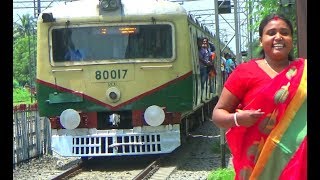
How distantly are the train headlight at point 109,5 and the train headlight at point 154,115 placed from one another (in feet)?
5.40

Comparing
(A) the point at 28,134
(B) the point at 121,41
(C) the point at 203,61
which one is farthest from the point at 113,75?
(C) the point at 203,61

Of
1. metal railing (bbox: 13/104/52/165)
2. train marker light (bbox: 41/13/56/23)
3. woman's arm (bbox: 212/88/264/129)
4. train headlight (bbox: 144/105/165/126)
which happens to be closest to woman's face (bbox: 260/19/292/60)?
woman's arm (bbox: 212/88/264/129)

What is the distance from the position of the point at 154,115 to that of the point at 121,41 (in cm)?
125

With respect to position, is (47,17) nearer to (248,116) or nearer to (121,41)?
(121,41)

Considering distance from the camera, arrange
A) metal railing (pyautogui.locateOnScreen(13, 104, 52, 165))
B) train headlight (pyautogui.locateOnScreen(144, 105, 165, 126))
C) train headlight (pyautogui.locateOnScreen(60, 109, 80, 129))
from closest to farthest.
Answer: train headlight (pyautogui.locateOnScreen(144, 105, 165, 126)), train headlight (pyautogui.locateOnScreen(60, 109, 80, 129)), metal railing (pyautogui.locateOnScreen(13, 104, 52, 165))

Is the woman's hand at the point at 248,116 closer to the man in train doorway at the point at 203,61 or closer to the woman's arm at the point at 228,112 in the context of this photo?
the woman's arm at the point at 228,112

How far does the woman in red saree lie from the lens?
2.73m

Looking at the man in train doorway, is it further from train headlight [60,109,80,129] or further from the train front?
train headlight [60,109,80,129]

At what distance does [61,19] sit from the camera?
31.1 ft
